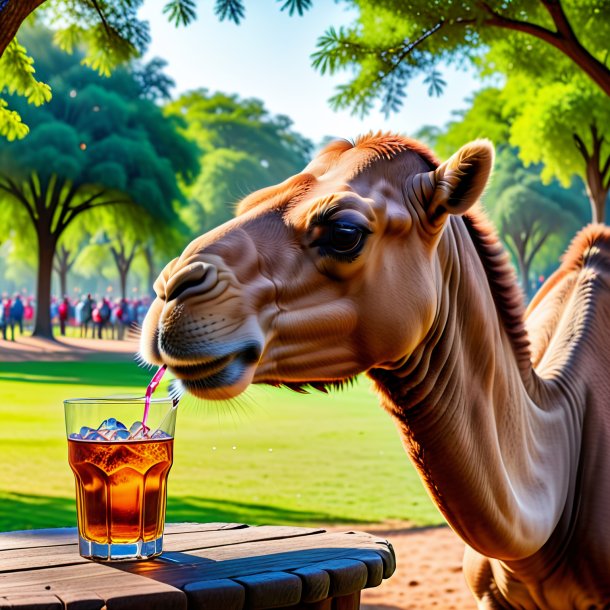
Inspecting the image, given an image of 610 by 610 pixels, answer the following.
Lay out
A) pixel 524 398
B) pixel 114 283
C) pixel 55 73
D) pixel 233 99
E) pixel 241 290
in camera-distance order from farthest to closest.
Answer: pixel 114 283, pixel 233 99, pixel 55 73, pixel 524 398, pixel 241 290

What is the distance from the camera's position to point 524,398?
117 inches

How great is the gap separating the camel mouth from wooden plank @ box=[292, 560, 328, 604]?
0.45 meters

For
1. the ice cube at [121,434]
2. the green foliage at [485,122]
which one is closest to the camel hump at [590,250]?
the ice cube at [121,434]

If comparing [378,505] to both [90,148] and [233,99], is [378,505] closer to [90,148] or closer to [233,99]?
[90,148]

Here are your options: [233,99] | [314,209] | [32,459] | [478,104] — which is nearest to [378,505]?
[32,459]

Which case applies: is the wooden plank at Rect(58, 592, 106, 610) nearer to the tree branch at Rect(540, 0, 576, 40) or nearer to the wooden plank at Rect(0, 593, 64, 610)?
the wooden plank at Rect(0, 593, 64, 610)

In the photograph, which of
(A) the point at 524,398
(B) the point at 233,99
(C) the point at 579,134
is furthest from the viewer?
(B) the point at 233,99

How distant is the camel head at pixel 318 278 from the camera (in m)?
2.06

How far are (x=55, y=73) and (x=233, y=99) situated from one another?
97.8 ft

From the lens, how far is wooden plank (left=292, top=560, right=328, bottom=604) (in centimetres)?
208

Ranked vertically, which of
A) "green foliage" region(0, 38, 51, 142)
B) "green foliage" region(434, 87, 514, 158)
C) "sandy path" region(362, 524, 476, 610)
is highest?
"green foliage" region(434, 87, 514, 158)

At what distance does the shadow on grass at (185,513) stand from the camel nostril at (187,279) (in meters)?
6.17

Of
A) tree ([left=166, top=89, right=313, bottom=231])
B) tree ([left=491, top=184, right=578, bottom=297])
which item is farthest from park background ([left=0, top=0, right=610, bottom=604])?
tree ([left=491, top=184, right=578, bottom=297])

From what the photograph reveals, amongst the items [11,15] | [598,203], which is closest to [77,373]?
[598,203]
